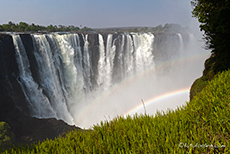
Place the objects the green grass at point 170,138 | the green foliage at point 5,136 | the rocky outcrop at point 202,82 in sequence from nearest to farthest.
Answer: the green grass at point 170,138 → the rocky outcrop at point 202,82 → the green foliage at point 5,136

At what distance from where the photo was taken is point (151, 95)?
43688 mm

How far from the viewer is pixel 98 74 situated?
38406mm

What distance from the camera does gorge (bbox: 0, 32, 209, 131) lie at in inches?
840

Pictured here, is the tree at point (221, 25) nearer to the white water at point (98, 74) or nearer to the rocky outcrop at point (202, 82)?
the rocky outcrop at point (202, 82)

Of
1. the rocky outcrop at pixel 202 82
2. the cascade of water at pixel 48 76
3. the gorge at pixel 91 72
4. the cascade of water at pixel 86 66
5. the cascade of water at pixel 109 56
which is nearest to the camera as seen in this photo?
the rocky outcrop at pixel 202 82

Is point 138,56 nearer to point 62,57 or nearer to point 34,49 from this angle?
point 62,57

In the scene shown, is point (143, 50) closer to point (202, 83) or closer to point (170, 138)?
point (202, 83)

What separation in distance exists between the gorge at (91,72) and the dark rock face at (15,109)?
0.34 ft

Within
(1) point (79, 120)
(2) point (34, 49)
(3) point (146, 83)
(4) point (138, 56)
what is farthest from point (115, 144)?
(3) point (146, 83)

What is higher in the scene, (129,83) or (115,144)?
(115,144)

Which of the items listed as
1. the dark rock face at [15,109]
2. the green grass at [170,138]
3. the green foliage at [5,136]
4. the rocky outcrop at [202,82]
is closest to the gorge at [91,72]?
the dark rock face at [15,109]

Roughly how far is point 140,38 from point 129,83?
1251 centimetres

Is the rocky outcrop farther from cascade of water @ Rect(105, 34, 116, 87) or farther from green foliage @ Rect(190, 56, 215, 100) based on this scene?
cascade of water @ Rect(105, 34, 116, 87)

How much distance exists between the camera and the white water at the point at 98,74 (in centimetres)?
2400
